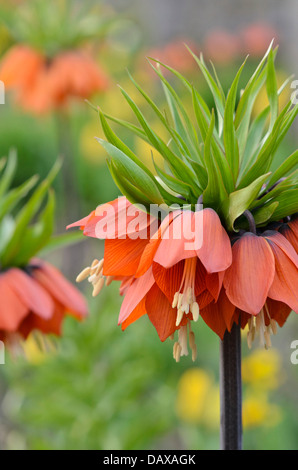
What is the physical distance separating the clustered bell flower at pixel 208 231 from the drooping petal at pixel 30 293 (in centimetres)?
30

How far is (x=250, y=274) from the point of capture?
559 millimetres

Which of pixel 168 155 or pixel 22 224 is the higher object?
pixel 22 224

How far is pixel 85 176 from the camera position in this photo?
3816mm

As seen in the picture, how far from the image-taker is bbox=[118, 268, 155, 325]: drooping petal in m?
0.58

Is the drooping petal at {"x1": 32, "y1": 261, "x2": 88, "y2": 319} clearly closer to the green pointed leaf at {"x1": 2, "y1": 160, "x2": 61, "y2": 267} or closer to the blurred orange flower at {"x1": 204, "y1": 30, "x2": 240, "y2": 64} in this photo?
the green pointed leaf at {"x1": 2, "y1": 160, "x2": 61, "y2": 267}

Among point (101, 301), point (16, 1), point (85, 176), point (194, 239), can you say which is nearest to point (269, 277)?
point (194, 239)

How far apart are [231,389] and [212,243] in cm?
16

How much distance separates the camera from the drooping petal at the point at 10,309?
849mm

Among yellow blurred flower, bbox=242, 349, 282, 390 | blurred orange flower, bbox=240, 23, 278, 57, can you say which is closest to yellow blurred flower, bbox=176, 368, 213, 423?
yellow blurred flower, bbox=242, 349, 282, 390

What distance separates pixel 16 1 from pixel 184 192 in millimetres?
3765

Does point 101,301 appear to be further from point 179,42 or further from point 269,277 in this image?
point 179,42

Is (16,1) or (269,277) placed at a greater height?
(16,1)

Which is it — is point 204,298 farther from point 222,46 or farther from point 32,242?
point 222,46

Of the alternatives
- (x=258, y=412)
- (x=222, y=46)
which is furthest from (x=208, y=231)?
Answer: (x=222, y=46)
